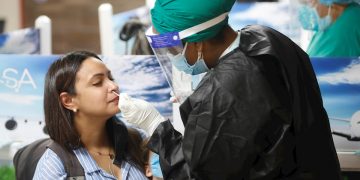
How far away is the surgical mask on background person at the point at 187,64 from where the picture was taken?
1521 mm

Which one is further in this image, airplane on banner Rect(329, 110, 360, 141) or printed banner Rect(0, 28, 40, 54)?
printed banner Rect(0, 28, 40, 54)

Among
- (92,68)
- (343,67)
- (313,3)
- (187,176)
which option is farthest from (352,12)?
(187,176)

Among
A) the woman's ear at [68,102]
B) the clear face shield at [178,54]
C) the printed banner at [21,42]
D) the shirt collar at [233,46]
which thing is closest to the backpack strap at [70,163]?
the woman's ear at [68,102]

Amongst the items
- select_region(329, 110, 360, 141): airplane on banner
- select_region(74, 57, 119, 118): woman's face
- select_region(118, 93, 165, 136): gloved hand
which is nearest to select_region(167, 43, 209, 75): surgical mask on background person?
select_region(118, 93, 165, 136): gloved hand

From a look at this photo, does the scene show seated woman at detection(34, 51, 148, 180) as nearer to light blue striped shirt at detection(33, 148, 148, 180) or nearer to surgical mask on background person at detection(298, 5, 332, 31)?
light blue striped shirt at detection(33, 148, 148, 180)

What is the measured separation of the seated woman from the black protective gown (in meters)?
0.52

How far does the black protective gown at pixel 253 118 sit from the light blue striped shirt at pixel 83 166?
19.4 inches

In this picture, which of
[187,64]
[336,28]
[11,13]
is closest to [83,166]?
[187,64]

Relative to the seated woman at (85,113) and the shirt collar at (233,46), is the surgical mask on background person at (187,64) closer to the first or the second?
the shirt collar at (233,46)

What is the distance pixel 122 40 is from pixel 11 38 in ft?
3.38

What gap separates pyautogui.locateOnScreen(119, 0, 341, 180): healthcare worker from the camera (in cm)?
142

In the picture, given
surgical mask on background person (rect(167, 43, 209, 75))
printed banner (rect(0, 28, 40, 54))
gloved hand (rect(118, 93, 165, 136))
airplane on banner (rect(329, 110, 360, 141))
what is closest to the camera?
surgical mask on background person (rect(167, 43, 209, 75))

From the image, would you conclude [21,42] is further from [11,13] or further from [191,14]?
[11,13]

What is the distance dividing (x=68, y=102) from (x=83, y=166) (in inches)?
9.1
